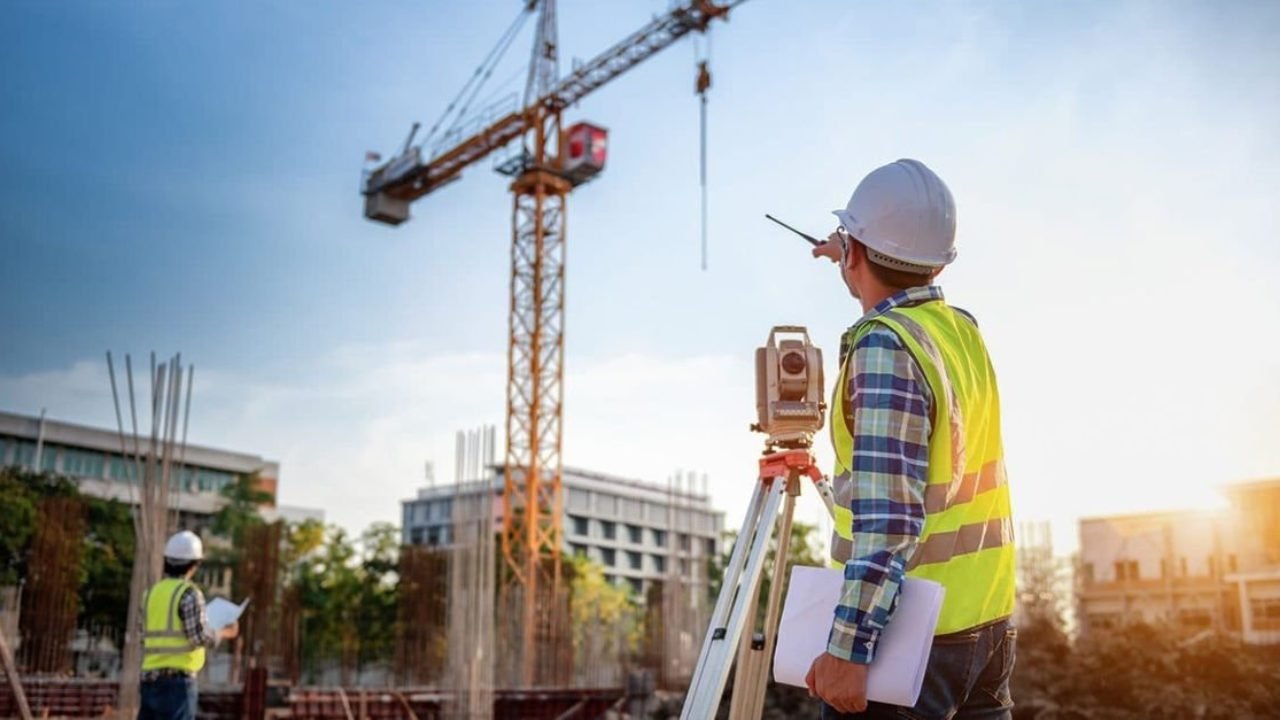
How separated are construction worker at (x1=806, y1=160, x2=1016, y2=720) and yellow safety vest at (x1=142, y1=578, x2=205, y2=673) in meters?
3.97

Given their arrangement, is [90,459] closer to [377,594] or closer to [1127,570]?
[377,594]

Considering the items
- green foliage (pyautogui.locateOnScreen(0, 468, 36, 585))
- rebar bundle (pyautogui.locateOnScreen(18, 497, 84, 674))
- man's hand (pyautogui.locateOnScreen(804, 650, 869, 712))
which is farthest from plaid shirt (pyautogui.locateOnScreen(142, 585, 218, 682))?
green foliage (pyautogui.locateOnScreen(0, 468, 36, 585))

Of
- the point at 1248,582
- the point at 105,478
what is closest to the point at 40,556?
the point at 1248,582

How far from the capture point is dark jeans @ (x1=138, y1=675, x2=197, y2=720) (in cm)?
481

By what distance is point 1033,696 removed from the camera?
819 centimetres

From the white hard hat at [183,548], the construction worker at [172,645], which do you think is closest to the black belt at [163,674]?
the construction worker at [172,645]

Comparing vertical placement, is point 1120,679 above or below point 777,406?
below

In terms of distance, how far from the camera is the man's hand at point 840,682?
1.47 metres

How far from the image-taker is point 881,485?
150cm

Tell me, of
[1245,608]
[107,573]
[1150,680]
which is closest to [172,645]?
[1150,680]

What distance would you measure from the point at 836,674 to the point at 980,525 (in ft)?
1.06

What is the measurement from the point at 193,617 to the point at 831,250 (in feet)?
13.0

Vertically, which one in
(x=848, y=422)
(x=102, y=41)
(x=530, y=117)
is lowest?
(x=848, y=422)

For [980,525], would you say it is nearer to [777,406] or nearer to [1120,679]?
[777,406]
